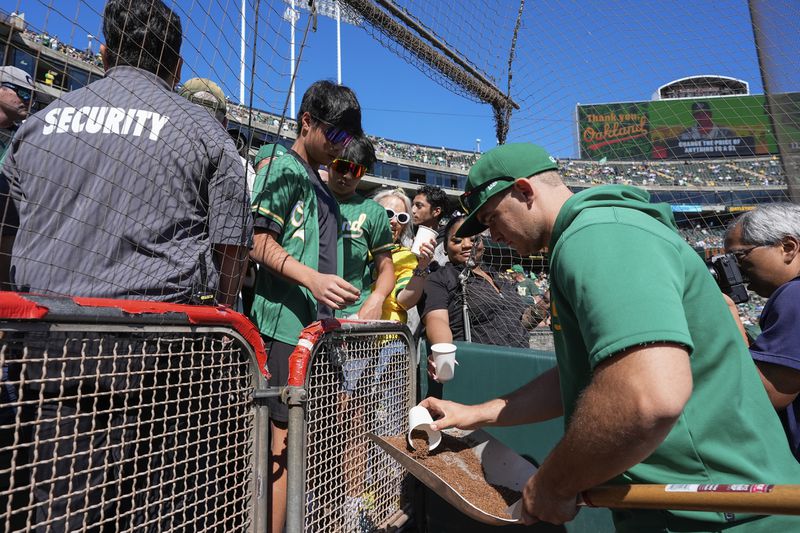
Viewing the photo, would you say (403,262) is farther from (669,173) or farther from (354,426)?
(669,173)

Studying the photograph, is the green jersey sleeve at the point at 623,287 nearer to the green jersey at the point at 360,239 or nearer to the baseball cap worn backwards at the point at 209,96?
the green jersey at the point at 360,239

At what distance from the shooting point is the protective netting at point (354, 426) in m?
1.74

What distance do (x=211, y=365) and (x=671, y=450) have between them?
45.7 inches

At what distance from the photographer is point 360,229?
287 cm

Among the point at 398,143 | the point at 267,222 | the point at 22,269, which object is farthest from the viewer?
A: the point at 398,143

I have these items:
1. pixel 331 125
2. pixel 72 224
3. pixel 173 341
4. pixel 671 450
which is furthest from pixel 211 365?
pixel 331 125

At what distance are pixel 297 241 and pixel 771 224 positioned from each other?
226 centimetres

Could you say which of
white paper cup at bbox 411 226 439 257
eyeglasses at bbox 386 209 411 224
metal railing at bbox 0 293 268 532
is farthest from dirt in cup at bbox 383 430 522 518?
eyeglasses at bbox 386 209 411 224

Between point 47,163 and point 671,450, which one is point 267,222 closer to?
point 47,163

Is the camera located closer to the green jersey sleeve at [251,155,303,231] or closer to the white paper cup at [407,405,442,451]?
the white paper cup at [407,405,442,451]

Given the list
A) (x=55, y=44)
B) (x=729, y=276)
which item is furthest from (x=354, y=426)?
(x=729, y=276)

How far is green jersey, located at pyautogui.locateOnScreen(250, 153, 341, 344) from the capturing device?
214cm

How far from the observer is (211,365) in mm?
1342

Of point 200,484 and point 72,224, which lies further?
point 72,224
